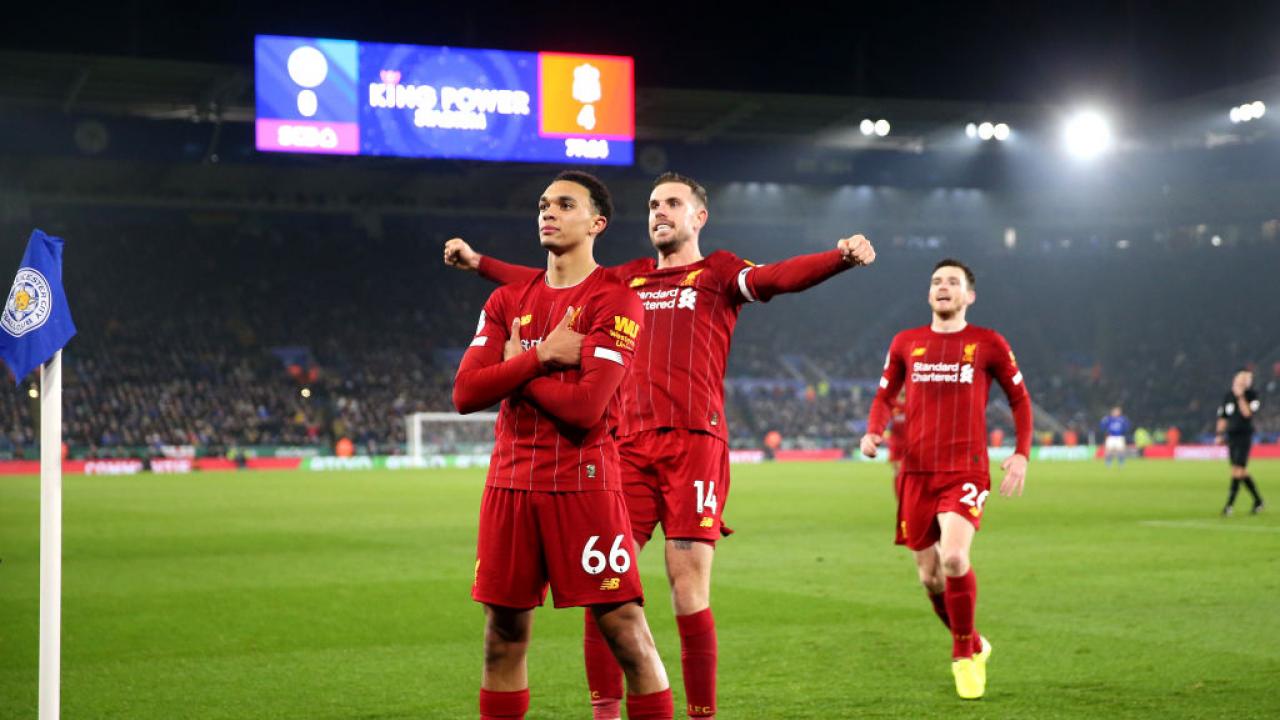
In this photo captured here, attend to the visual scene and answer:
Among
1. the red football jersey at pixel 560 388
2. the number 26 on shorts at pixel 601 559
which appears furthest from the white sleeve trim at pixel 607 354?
the number 26 on shorts at pixel 601 559

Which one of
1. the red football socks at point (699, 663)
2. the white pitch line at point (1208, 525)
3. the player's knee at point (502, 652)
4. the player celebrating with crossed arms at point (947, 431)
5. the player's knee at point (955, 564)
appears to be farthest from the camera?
the white pitch line at point (1208, 525)

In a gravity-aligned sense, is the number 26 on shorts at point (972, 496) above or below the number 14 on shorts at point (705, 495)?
below

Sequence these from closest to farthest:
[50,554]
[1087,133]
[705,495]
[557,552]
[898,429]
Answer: [557,552], [50,554], [705,495], [898,429], [1087,133]

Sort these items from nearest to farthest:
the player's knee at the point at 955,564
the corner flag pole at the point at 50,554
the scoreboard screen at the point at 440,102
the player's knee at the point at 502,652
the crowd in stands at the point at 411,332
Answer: the player's knee at the point at 502,652 < the corner flag pole at the point at 50,554 < the player's knee at the point at 955,564 < the scoreboard screen at the point at 440,102 < the crowd in stands at the point at 411,332

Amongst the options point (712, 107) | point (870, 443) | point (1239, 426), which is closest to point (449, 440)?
point (712, 107)

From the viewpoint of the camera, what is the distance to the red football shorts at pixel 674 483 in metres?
6.36

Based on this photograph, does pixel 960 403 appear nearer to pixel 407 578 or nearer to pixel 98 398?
pixel 407 578

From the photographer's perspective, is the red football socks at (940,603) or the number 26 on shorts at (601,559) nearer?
the number 26 on shorts at (601,559)

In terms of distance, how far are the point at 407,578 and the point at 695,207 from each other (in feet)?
25.8

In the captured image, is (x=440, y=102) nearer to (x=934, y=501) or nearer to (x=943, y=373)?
(x=943, y=373)

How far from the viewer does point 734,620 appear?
1072cm

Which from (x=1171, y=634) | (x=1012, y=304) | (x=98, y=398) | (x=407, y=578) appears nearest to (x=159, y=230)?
(x=98, y=398)

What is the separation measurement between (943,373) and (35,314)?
5246mm

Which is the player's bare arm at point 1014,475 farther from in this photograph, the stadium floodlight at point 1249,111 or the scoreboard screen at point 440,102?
the stadium floodlight at point 1249,111
